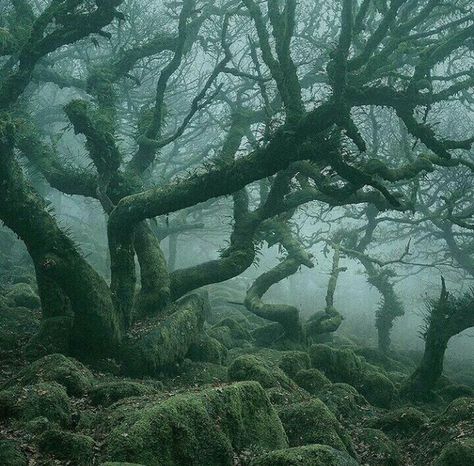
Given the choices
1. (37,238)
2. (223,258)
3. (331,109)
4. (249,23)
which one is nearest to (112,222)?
(37,238)

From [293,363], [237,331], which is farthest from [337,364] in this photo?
[237,331]

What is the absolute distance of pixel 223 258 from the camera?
41.3 feet

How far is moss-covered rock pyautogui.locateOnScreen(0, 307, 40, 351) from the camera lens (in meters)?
9.62

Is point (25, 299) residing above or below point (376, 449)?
above

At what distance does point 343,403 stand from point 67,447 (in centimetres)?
566

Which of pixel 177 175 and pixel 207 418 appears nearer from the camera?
pixel 207 418

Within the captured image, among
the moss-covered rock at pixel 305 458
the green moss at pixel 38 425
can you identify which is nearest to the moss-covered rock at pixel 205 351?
the green moss at pixel 38 425

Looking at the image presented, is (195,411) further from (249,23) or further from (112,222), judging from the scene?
(249,23)

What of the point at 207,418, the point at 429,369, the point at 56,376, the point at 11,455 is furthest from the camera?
the point at 429,369

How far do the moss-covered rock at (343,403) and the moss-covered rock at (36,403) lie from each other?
4767 millimetres

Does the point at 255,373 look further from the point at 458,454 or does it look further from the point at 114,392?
the point at 458,454

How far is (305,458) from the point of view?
15.2 feet

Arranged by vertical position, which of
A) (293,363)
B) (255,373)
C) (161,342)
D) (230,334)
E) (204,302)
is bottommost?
(230,334)

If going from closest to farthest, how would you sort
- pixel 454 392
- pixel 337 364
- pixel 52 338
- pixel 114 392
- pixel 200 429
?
pixel 200 429 < pixel 114 392 < pixel 52 338 < pixel 337 364 < pixel 454 392
